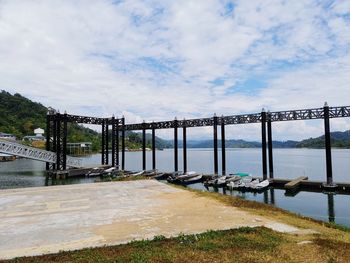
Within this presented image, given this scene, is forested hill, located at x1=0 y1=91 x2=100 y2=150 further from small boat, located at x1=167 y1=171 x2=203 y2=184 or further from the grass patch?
the grass patch

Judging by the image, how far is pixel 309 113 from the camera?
1647 inches

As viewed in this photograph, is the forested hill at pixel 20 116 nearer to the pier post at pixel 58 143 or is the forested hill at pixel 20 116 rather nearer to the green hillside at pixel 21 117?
the green hillside at pixel 21 117

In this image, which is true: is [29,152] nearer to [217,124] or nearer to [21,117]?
[217,124]

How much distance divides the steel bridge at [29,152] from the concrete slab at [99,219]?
29590 mm

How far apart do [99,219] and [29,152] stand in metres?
44.1

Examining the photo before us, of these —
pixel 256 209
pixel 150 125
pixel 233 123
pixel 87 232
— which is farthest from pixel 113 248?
pixel 150 125

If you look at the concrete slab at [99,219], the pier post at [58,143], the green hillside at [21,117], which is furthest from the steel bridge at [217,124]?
the green hillside at [21,117]

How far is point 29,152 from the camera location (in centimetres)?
5341

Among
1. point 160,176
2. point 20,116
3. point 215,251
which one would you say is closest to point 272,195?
point 160,176

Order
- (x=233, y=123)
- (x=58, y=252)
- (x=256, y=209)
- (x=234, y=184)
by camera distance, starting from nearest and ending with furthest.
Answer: (x=58, y=252)
(x=256, y=209)
(x=234, y=184)
(x=233, y=123)

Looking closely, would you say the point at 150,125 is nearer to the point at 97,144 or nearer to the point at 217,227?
the point at 217,227

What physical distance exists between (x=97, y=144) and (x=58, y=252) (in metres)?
193

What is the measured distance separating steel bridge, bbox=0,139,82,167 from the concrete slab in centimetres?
2959

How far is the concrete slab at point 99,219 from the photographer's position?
1151cm
